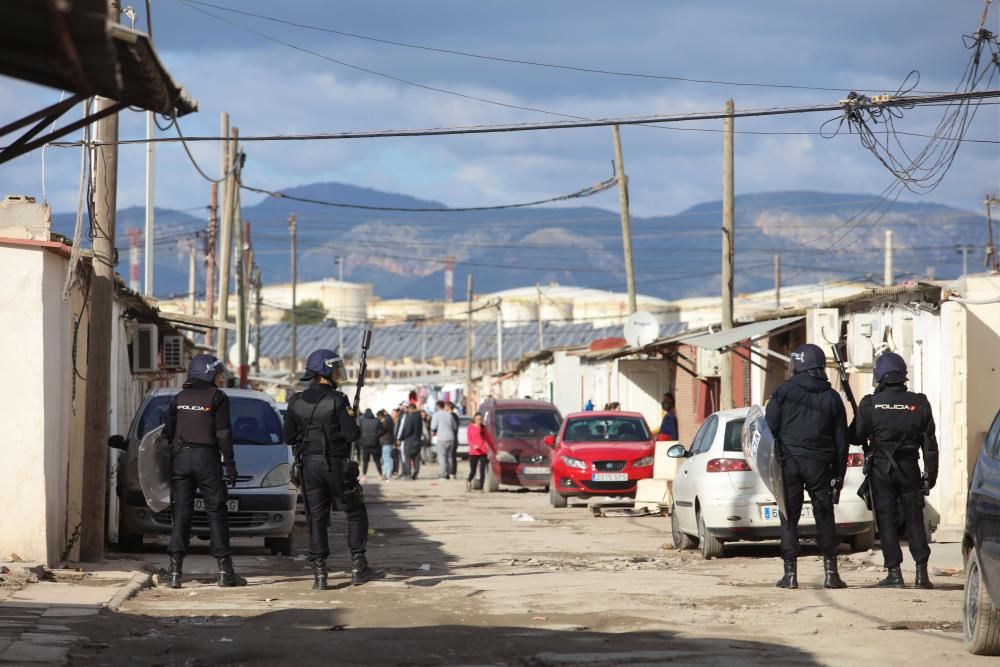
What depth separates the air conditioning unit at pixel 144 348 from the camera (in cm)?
2180

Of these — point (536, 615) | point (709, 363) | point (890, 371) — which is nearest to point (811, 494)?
point (890, 371)

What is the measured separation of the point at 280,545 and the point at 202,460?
353 centimetres

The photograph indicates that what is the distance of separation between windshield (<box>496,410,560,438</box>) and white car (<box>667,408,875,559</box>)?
15.3m

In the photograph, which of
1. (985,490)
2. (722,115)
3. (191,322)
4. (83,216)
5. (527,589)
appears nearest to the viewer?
(985,490)

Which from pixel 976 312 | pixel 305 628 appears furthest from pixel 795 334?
pixel 305 628

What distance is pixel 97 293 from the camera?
46.8ft

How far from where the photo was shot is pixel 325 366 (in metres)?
13.3

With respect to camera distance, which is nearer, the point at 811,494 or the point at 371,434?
A: the point at 811,494

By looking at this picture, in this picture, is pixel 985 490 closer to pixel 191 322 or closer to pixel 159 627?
pixel 159 627

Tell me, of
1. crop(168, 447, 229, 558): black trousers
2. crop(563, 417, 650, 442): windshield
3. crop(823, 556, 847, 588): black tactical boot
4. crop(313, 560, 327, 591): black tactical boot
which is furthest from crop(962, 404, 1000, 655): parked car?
crop(563, 417, 650, 442): windshield

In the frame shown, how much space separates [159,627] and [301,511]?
13426 millimetres

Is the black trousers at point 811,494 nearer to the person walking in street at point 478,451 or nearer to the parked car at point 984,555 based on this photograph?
the parked car at point 984,555

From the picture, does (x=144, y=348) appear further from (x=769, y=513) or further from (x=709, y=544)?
(x=769, y=513)

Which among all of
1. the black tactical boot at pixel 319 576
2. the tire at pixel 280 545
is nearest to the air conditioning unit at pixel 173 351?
the tire at pixel 280 545
